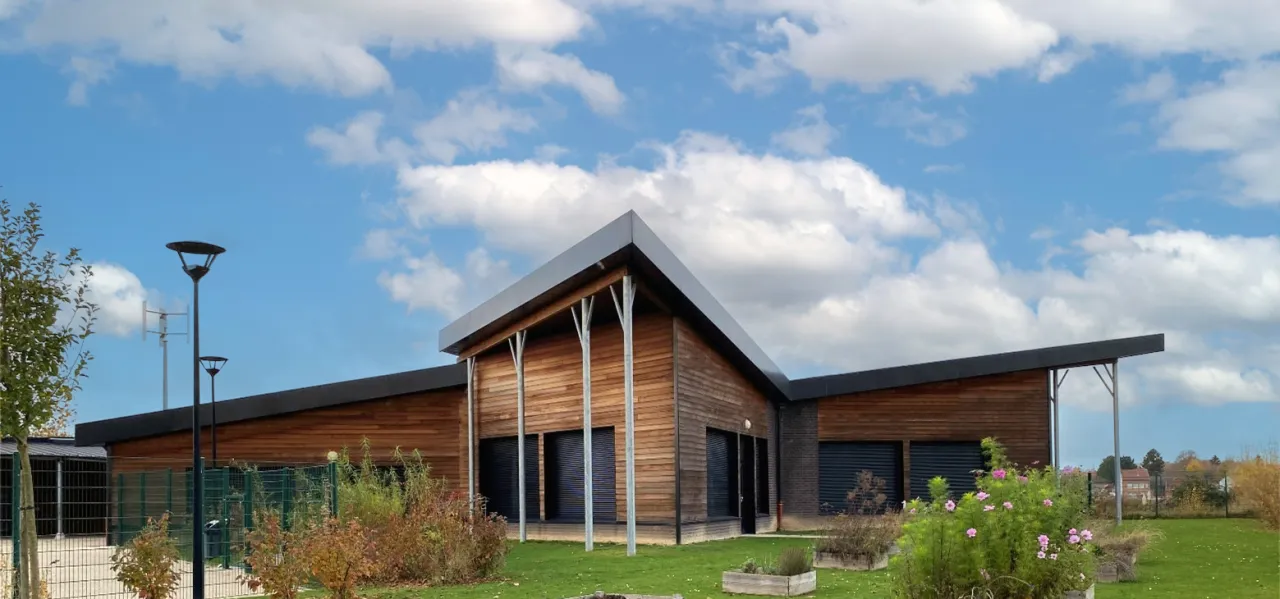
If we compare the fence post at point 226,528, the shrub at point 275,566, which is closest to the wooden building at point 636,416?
the fence post at point 226,528

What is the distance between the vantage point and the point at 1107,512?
86.0 feet

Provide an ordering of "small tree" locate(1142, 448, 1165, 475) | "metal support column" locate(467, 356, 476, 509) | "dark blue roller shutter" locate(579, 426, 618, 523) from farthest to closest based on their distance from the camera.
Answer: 1. "small tree" locate(1142, 448, 1165, 475)
2. "metal support column" locate(467, 356, 476, 509)
3. "dark blue roller shutter" locate(579, 426, 618, 523)

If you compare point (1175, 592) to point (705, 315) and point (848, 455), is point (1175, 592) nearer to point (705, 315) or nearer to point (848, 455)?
point (705, 315)

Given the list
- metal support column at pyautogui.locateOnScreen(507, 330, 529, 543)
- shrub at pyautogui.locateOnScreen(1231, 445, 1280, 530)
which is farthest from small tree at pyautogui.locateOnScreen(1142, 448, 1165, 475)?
metal support column at pyautogui.locateOnScreen(507, 330, 529, 543)

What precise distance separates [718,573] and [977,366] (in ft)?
40.3

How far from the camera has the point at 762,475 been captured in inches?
969

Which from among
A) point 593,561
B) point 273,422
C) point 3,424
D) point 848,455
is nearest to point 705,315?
point 593,561

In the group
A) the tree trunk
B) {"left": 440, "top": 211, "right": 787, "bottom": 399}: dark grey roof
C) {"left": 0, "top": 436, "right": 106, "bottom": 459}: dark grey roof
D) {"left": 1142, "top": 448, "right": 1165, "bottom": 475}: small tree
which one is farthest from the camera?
{"left": 1142, "top": 448, "right": 1165, "bottom": 475}: small tree

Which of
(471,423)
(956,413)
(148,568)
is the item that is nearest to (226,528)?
(148,568)

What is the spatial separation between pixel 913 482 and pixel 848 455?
60.0 inches

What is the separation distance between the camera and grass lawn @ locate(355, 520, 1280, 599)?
39.0 ft

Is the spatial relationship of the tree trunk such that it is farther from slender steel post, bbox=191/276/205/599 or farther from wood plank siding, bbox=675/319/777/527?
wood plank siding, bbox=675/319/777/527

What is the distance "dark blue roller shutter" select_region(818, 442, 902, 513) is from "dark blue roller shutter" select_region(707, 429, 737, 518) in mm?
3467

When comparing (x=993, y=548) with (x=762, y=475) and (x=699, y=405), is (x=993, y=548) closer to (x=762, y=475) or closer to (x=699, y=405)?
(x=699, y=405)
